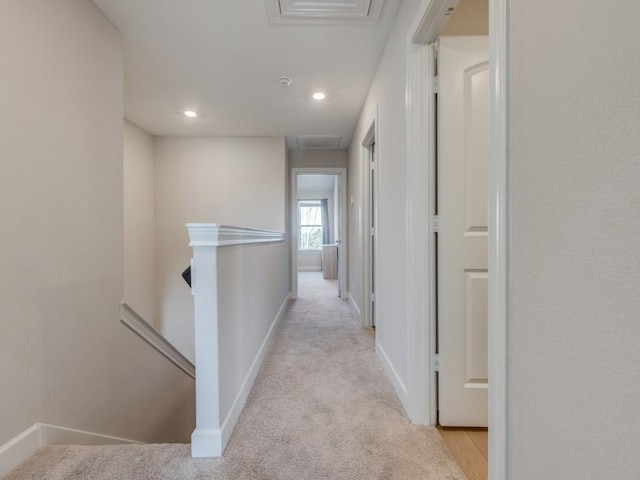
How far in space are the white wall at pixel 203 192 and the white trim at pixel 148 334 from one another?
67.2 inches

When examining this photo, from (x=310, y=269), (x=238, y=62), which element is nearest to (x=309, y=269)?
(x=310, y=269)

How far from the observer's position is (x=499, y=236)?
2.72 ft

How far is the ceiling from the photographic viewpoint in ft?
6.20

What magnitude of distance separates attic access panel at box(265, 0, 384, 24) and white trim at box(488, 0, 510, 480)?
1240mm

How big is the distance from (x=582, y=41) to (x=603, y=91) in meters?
0.13

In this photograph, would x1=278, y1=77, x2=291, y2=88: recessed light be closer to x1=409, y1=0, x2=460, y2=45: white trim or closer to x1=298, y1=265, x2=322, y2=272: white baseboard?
x1=409, y1=0, x2=460, y2=45: white trim

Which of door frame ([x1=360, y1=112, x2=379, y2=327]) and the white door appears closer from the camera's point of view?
the white door

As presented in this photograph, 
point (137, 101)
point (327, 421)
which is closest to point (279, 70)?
point (137, 101)

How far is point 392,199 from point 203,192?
10.1ft

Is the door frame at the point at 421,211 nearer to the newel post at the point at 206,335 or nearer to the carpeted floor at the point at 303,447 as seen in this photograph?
the carpeted floor at the point at 303,447

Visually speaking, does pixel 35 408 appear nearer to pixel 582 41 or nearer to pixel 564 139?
pixel 564 139

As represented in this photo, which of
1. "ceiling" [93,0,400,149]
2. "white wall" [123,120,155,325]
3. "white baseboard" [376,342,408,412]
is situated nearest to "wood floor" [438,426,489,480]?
"white baseboard" [376,342,408,412]

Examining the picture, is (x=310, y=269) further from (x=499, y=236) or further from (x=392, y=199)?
(x=499, y=236)

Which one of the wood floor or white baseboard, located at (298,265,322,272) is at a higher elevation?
the wood floor
